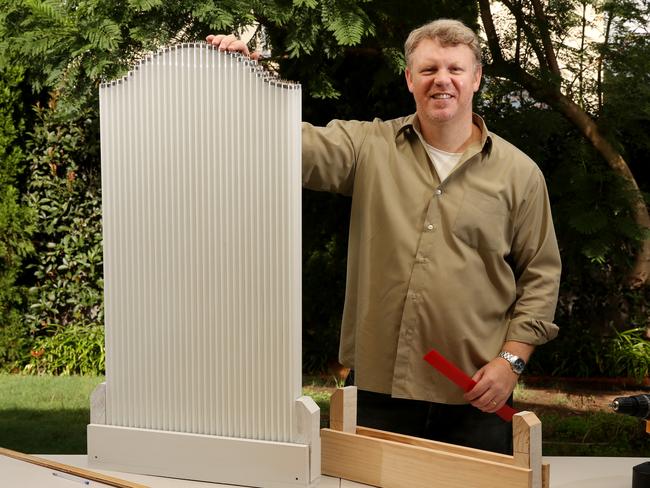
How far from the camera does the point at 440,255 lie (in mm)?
2301

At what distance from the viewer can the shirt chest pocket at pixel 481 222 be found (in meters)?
2.29

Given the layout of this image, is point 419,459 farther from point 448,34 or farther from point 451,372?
point 448,34

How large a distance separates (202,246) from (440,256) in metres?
0.67

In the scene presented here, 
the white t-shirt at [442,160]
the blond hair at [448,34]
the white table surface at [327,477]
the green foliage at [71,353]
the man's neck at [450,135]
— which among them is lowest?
the green foliage at [71,353]

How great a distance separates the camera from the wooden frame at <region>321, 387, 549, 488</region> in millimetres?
1826

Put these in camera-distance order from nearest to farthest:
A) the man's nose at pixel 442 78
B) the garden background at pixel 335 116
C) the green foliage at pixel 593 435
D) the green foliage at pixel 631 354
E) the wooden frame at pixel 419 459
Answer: the wooden frame at pixel 419 459 < the man's nose at pixel 442 78 < the garden background at pixel 335 116 < the green foliage at pixel 593 435 < the green foliage at pixel 631 354

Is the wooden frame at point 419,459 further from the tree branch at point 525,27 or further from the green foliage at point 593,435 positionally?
the green foliage at point 593,435

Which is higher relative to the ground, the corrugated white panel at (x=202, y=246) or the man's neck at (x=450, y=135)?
the man's neck at (x=450, y=135)

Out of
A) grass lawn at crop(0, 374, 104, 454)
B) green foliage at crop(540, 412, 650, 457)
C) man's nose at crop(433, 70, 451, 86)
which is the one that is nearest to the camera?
man's nose at crop(433, 70, 451, 86)

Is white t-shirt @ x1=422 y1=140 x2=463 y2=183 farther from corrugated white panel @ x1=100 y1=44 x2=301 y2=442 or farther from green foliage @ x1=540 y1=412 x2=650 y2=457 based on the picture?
green foliage @ x1=540 y1=412 x2=650 y2=457

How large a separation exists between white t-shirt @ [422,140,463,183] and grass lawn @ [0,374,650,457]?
3705 millimetres

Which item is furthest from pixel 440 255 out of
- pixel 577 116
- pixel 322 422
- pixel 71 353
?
pixel 71 353

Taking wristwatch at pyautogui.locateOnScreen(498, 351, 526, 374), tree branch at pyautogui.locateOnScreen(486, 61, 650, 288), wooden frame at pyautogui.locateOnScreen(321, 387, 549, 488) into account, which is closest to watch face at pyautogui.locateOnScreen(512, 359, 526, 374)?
wristwatch at pyautogui.locateOnScreen(498, 351, 526, 374)

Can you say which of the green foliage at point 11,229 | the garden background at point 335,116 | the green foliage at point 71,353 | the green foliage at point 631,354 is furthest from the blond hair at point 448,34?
the green foliage at point 11,229
